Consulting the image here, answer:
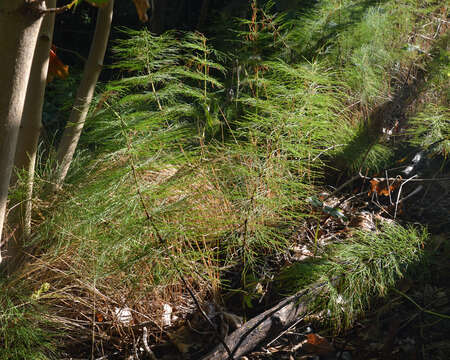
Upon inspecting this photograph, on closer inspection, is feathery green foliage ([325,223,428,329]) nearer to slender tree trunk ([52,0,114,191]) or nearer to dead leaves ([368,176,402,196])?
dead leaves ([368,176,402,196])

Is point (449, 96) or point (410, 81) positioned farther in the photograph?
point (410, 81)

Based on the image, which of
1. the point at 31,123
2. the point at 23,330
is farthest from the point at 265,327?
the point at 31,123

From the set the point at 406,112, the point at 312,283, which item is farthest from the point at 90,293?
the point at 406,112

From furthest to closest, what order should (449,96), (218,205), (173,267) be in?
(449,96), (218,205), (173,267)

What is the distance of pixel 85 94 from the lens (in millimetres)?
1614

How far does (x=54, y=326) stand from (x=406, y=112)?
7.21 feet

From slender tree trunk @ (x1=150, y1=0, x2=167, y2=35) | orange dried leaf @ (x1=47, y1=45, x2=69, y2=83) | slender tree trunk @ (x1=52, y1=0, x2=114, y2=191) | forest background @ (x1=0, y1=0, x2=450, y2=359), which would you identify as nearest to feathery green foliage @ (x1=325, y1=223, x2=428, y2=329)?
forest background @ (x1=0, y1=0, x2=450, y2=359)

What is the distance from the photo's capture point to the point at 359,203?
236cm

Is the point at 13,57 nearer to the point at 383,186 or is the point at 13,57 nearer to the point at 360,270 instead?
the point at 360,270

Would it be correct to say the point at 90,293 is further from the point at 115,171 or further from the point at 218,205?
the point at 218,205

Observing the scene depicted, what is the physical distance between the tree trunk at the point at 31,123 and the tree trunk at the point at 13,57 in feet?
1.30

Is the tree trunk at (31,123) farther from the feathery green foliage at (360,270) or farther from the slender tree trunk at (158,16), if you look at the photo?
the slender tree trunk at (158,16)

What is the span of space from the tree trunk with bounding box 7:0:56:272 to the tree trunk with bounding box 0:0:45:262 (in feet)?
1.30

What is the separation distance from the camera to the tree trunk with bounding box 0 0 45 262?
869mm
